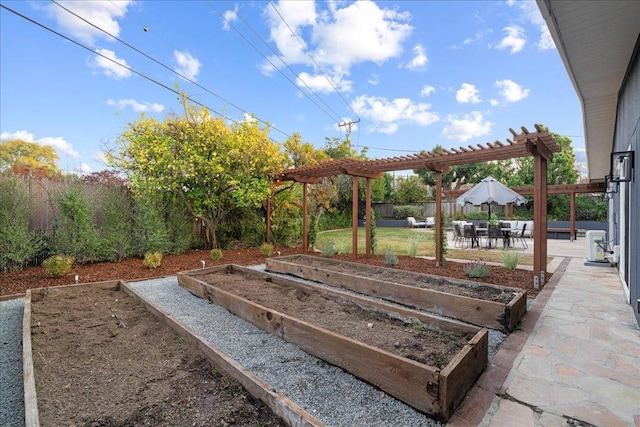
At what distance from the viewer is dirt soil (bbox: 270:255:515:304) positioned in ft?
13.4

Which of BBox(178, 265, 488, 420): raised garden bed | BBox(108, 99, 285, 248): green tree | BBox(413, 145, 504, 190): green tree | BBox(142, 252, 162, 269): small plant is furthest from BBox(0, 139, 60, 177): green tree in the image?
BBox(413, 145, 504, 190): green tree

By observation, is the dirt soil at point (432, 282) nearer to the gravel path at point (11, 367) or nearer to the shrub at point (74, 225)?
the gravel path at point (11, 367)

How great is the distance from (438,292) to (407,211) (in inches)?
730

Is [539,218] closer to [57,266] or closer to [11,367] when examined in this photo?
[11,367]

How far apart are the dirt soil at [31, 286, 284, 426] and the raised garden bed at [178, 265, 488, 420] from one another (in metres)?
0.77

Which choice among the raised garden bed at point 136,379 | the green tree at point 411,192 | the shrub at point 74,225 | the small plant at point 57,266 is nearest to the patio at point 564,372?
the raised garden bed at point 136,379

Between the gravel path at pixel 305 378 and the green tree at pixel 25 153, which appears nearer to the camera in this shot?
the gravel path at pixel 305 378

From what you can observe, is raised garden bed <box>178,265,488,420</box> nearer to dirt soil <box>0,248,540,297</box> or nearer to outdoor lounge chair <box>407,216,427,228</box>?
dirt soil <box>0,248,540,297</box>

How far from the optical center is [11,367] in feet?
8.56

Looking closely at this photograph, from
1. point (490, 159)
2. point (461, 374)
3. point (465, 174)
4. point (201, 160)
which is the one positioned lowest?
point (461, 374)

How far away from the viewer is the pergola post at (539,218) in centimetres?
512

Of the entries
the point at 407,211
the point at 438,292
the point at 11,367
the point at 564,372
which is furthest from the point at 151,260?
the point at 407,211

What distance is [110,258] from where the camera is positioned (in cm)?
696

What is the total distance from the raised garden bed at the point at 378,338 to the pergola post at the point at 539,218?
320 centimetres
